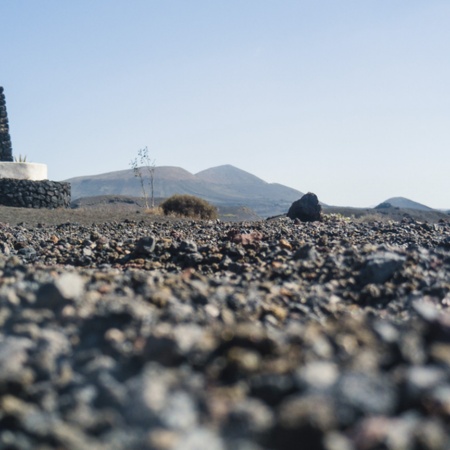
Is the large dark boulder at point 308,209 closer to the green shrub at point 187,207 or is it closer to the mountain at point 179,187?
the green shrub at point 187,207

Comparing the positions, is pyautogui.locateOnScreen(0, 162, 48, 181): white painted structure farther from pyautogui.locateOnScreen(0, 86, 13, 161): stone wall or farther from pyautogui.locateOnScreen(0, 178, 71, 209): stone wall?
pyautogui.locateOnScreen(0, 86, 13, 161): stone wall

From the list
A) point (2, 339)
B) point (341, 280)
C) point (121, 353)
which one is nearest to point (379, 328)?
point (121, 353)

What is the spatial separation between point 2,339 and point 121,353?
61cm

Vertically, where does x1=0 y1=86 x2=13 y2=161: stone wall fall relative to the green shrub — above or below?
above

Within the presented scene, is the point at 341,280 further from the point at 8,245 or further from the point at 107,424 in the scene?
the point at 8,245

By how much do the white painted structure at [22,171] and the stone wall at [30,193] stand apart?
0.57 m

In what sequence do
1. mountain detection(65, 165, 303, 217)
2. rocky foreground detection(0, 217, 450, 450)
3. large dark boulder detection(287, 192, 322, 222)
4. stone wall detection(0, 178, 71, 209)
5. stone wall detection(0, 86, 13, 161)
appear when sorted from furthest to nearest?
mountain detection(65, 165, 303, 217), stone wall detection(0, 86, 13, 161), stone wall detection(0, 178, 71, 209), large dark boulder detection(287, 192, 322, 222), rocky foreground detection(0, 217, 450, 450)

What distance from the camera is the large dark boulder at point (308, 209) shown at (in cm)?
1600

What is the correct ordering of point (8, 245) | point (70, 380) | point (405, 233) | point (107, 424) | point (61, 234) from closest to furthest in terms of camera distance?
point (107, 424) → point (70, 380) → point (8, 245) → point (405, 233) → point (61, 234)

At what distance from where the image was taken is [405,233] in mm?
9609

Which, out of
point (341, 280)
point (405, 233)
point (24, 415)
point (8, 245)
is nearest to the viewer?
point (24, 415)

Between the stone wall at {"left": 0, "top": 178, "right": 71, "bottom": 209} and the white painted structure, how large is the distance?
0.57 m

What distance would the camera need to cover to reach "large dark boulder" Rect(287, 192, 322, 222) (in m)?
16.0

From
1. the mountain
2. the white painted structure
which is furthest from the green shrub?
the mountain
